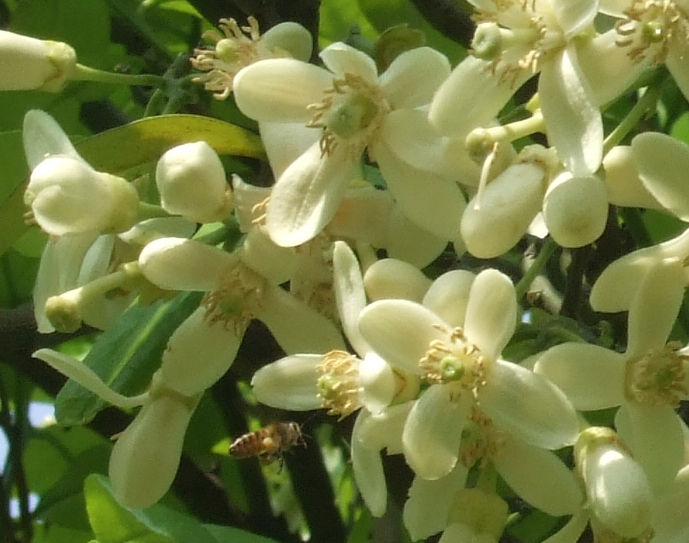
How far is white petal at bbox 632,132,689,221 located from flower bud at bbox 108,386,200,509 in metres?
0.28

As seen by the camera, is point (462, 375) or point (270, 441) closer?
point (462, 375)

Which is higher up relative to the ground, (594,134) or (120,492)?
(594,134)

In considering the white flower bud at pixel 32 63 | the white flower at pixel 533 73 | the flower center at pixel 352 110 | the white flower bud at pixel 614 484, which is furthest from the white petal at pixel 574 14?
the white flower bud at pixel 32 63

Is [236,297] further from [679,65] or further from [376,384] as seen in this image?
[679,65]

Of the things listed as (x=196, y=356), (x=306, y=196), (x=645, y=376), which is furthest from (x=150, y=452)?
(x=645, y=376)

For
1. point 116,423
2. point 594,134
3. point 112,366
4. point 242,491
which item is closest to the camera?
point 594,134

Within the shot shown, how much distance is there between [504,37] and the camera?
59 centimetres

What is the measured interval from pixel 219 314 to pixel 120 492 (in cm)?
11

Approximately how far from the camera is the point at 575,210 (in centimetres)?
52

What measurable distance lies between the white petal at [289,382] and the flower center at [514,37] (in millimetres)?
182

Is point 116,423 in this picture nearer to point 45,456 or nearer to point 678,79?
point 45,456

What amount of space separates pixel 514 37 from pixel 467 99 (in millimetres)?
67

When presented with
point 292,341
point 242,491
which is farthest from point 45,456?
point 292,341

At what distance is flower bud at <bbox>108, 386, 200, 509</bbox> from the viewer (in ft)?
2.02
